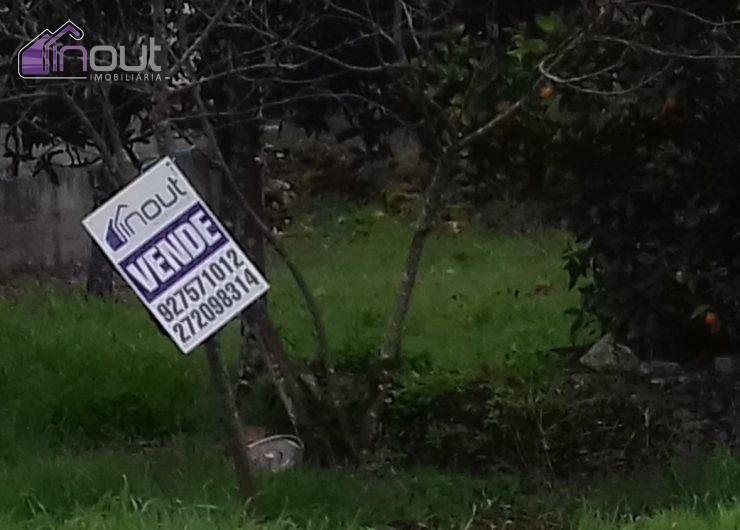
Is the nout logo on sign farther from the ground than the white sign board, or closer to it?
farther from the ground

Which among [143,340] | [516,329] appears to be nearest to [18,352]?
[143,340]

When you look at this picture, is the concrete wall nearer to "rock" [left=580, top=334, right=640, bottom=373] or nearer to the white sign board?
"rock" [left=580, top=334, right=640, bottom=373]

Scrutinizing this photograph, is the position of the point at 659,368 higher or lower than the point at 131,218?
lower

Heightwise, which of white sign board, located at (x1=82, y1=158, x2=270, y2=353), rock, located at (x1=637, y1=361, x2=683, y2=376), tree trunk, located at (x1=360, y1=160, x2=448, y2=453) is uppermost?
white sign board, located at (x1=82, y1=158, x2=270, y2=353)

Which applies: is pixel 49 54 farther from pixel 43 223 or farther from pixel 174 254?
pixel 43 223

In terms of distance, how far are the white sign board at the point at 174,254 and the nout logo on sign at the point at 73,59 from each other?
6.64ft

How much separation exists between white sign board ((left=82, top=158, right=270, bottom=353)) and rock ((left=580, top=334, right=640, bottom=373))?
9.58 ft

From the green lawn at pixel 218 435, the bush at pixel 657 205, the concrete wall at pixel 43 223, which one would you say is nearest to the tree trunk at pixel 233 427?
the green lawn at pixel 218 435

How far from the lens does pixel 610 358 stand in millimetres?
6957

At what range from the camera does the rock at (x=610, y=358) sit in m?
6.82

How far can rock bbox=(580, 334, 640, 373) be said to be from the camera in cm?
682

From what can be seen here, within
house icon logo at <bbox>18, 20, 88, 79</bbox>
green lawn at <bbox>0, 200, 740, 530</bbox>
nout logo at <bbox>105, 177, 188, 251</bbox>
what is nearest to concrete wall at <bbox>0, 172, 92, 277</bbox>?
green lawn at <bbox>0, 200, 740, 530</bbox>

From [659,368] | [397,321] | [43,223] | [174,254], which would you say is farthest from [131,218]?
[43,223]

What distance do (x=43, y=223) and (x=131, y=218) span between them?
923cm
